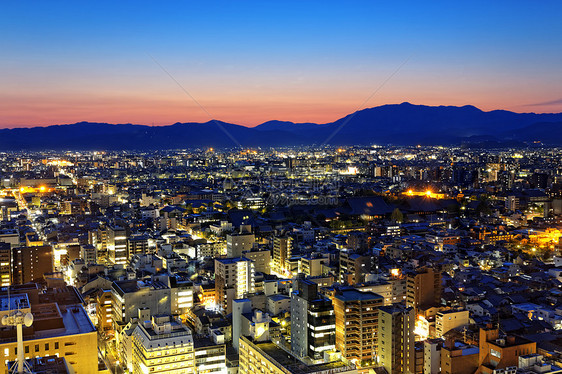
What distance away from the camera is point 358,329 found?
8.71 metres

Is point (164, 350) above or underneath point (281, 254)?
above

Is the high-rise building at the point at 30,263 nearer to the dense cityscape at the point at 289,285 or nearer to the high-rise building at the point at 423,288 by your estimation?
the dense cityscape at the point at 289,285

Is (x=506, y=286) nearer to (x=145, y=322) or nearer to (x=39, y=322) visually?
(x=145, y=322)

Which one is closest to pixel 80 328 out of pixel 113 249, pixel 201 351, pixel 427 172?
Result: pixel 201 351

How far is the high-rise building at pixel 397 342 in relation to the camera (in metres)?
8.42

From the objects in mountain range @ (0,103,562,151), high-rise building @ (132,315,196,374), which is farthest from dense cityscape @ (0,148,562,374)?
mountain range @ (0,103,562,151)

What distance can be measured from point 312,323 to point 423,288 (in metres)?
3.56

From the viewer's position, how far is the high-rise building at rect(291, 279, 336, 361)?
8.34 meters

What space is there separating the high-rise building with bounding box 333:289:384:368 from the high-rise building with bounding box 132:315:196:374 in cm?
249

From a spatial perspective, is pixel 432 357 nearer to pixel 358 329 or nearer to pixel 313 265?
pixel 358 329

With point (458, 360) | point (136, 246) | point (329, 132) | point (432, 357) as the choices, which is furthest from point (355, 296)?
point (329, 132)

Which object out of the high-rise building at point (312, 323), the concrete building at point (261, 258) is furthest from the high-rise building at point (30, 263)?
the high-rise building at point (312, 323)

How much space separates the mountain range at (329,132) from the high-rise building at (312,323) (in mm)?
76850

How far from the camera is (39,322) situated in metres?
7.80
